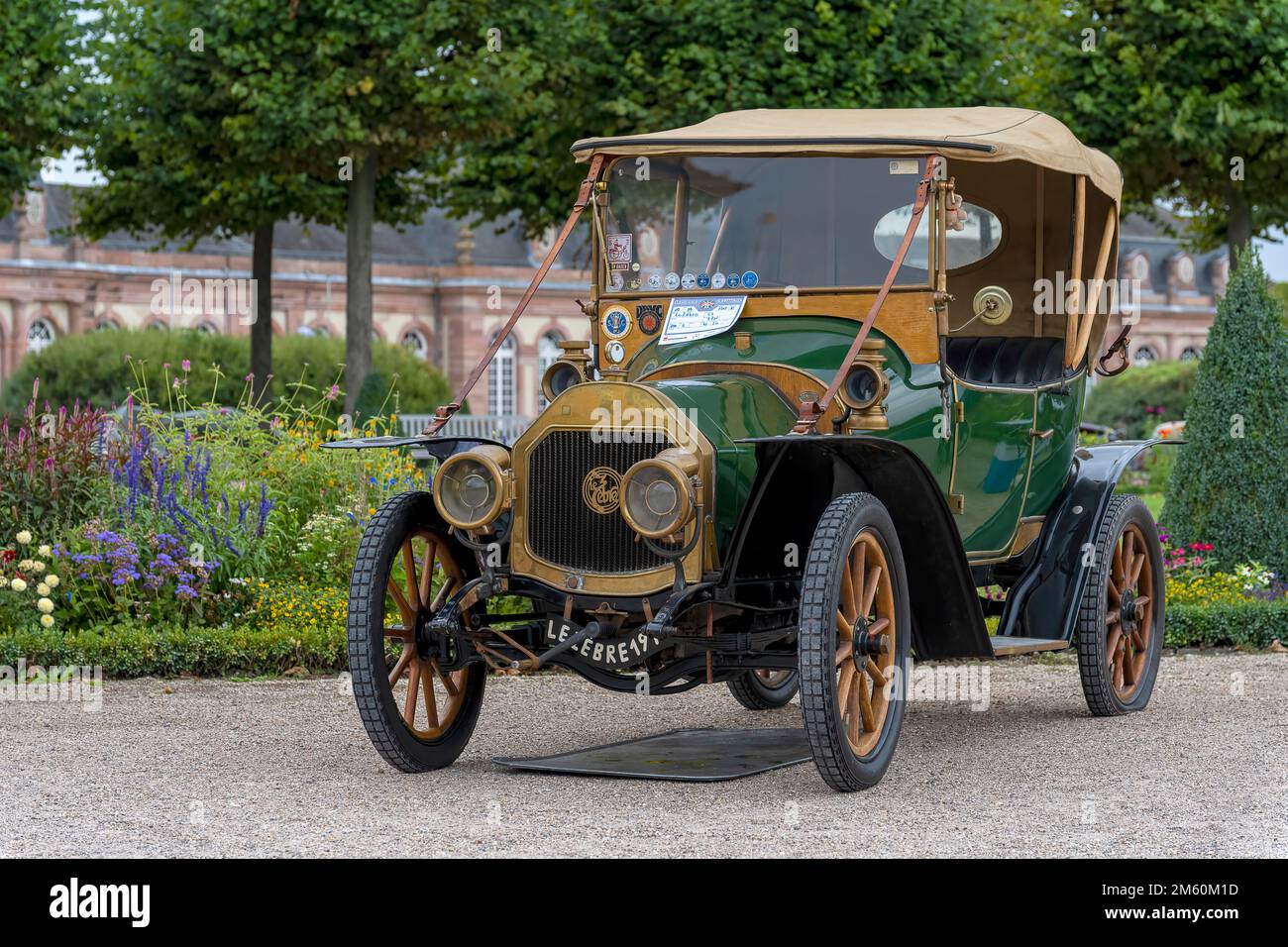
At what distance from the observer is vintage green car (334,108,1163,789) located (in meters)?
6.50

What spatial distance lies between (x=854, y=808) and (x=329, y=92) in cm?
1508

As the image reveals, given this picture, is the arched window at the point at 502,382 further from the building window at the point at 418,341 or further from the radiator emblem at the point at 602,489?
the radiator emblem at the point at 602,489

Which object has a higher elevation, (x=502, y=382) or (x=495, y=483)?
(x=495, y=483)

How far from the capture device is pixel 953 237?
847 cm

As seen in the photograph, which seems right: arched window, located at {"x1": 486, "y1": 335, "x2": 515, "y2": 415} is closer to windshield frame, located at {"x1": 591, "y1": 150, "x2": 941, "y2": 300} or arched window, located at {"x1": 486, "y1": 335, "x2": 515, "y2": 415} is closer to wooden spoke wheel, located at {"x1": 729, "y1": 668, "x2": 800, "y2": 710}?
wooden spoke wheel, located at {"x1": 729, "y1": 668, "x2": 800, "y2": 710}

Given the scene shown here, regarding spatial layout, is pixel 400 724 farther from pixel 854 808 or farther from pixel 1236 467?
pixel 1236 467

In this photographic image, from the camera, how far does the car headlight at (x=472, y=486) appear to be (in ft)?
21.5

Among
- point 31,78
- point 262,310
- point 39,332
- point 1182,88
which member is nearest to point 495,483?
point 1182,88

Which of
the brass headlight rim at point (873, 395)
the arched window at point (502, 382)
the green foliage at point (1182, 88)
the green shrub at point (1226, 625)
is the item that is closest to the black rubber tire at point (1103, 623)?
the brass headlight rim at point (873, 395)

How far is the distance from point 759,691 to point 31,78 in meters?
14.3

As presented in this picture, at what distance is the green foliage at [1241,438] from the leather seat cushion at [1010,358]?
361cm

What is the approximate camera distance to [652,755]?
737 centimetres

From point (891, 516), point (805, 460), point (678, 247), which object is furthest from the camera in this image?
point (678, 247)

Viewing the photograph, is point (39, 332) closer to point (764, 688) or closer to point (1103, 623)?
point (764, 688)
